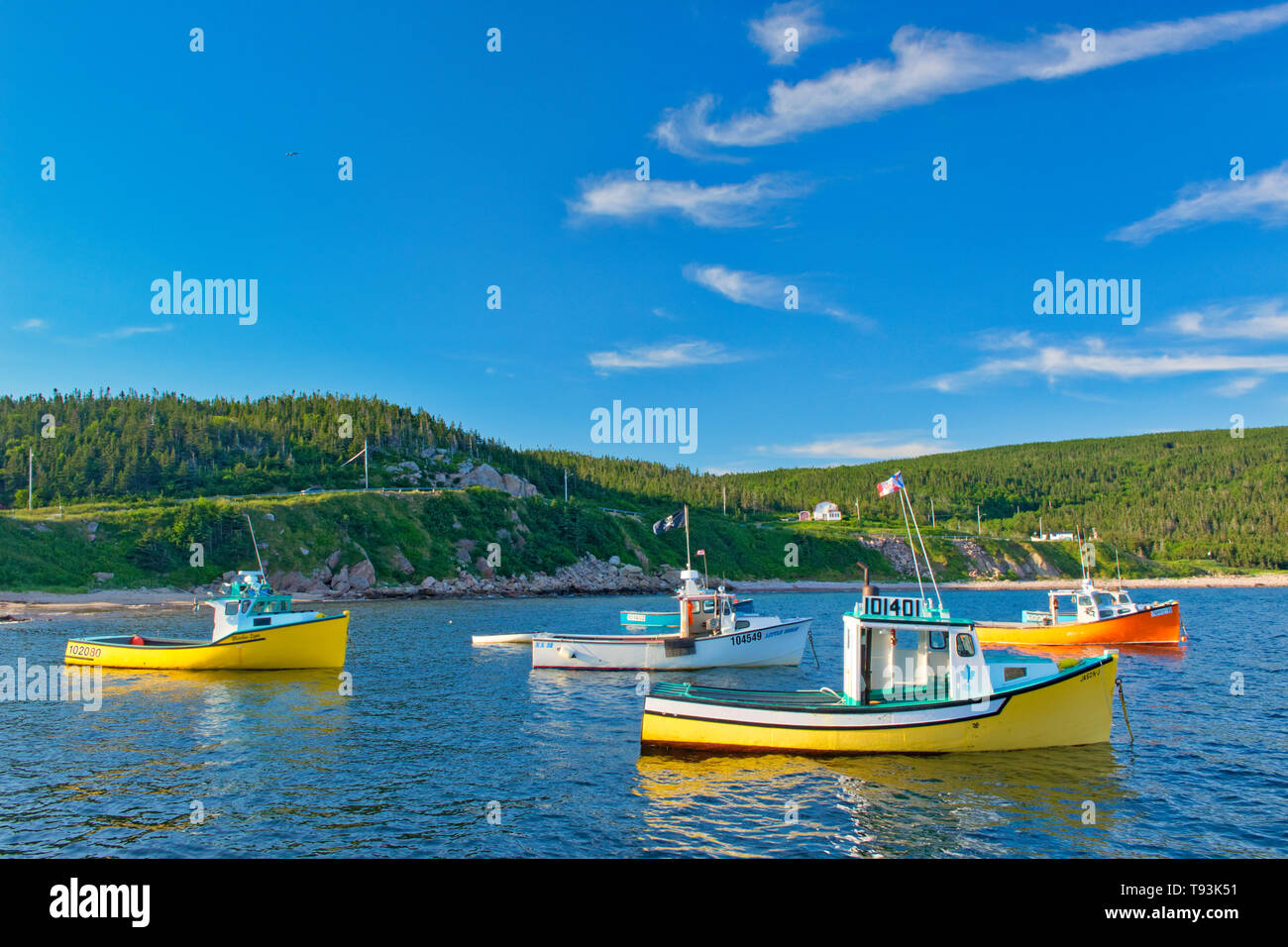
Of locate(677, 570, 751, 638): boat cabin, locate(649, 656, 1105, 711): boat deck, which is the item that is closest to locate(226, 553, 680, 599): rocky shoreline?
locate(677, 570, 751, 638): boat cabin

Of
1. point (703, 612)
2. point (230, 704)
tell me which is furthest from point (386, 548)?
point (230, 704)

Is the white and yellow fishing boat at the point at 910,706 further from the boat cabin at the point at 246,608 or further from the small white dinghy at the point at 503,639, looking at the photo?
the small white dinghy at the point at 503,639

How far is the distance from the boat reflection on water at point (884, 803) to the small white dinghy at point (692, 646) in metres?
17.9

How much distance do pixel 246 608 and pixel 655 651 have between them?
72.8 feet

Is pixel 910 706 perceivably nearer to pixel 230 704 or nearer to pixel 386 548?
pixel 230 704

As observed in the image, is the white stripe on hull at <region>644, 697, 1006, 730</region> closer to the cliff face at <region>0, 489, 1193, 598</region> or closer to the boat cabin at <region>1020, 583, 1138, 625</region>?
the boat cabin at <region>1020, 583, 1138, 625</region>

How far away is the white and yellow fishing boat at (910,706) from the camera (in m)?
23.0

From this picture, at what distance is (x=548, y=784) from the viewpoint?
21.2 metres

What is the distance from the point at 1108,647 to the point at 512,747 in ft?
157

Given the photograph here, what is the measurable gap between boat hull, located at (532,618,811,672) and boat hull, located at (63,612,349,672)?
11126 millimetres

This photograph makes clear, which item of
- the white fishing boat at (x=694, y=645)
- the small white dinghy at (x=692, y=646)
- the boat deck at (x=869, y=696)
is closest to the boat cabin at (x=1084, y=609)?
the white fishing boat at (x=694, y=645)

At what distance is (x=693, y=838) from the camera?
17.0 m
